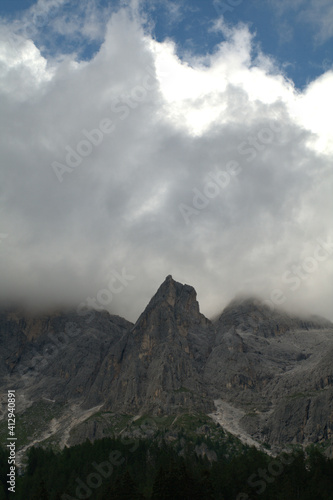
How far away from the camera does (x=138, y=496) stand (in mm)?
110125

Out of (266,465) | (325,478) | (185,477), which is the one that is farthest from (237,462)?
(185,477)

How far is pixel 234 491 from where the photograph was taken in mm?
127188

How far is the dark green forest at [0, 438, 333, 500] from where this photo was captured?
360 ft

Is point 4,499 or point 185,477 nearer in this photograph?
point 185,477

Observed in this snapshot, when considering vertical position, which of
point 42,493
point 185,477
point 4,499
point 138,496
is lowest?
point 4,499

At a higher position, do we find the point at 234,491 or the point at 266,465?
the point at 266,465

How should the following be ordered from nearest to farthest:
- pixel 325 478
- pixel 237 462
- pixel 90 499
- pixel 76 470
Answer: pixel 325 478 < pixel 90 499 < pixel 237 462 < pixel 76 470

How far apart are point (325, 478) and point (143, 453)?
321ft

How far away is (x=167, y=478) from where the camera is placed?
10650 centimetres

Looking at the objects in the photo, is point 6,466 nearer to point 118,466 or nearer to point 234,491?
point 118,466

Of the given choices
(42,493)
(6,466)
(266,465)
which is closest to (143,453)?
(6,466)

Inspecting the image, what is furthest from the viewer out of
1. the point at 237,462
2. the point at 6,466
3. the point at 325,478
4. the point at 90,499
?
the point at 6,466

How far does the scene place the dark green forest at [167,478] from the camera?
110m

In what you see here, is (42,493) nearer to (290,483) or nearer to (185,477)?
(185,477)
